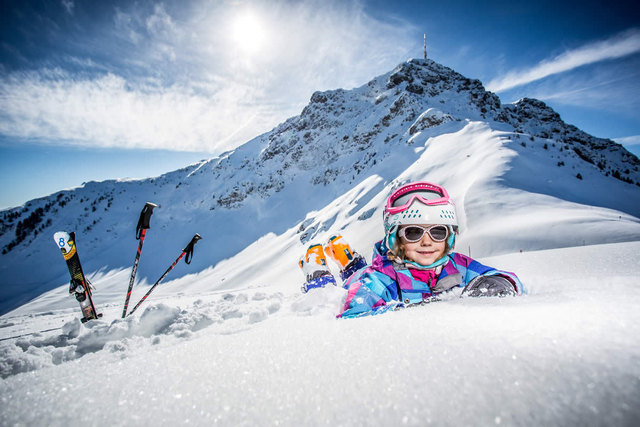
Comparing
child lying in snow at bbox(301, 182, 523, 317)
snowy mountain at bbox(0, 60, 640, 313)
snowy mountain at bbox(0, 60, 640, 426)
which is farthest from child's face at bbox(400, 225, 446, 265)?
snowy mountain at bbox(0, 60, 640, 313)

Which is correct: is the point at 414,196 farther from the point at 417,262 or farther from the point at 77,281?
the point at 77,281

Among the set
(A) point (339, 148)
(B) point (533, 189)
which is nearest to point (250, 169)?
(A) point (339, 148)

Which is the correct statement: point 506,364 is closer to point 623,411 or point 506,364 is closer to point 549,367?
point 549,367

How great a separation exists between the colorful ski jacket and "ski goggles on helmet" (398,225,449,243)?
297 millimetres

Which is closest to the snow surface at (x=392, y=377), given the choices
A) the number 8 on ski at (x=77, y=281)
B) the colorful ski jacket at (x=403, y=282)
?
the colorful ski jacket at (x=403, y=282)

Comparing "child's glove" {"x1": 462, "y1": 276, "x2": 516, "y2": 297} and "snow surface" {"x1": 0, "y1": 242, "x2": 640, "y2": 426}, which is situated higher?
"child's glove" {"x1": 462, "y1": 276, "x2": 516, "y2": 297}

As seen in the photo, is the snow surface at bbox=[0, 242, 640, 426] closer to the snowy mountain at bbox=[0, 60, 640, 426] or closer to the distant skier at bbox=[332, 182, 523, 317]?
the snowy mountain at bbox=[0, 60, 640, 426]

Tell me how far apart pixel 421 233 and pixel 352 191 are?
21681 mm

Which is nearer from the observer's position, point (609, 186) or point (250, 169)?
point (609, 186)

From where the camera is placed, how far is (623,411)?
0.52m

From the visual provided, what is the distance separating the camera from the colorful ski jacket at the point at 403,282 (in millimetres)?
2455

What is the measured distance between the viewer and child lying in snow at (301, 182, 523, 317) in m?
2.55

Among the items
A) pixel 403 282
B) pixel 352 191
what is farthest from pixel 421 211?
pixel 352 191

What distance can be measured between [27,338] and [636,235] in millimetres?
9697
